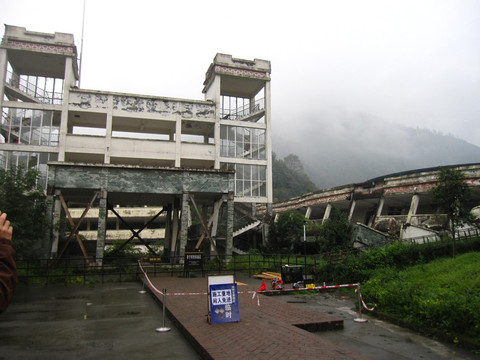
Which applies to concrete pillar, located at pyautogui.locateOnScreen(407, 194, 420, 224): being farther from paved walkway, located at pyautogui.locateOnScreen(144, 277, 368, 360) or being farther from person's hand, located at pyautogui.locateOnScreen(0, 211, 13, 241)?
person's hand, located at pyautogui.locateOnScreen(0, 211, 13, 241)

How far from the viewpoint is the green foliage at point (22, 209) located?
19578mm

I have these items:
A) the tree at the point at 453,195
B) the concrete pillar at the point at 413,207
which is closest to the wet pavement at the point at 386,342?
the tree at the point at 453,195

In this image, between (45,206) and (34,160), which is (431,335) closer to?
(45,206)

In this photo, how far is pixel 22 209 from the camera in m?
20.5

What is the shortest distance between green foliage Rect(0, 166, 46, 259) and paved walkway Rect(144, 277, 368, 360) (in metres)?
11.9

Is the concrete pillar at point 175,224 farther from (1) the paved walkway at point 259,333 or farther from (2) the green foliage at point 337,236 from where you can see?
(1) the paved walkway at point 259,333

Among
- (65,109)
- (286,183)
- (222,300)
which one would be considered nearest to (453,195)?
(222,300)

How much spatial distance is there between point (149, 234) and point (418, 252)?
39.4 metres

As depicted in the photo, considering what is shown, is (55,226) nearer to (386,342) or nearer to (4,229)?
(386,342)

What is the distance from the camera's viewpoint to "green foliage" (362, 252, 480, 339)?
26.9 feet

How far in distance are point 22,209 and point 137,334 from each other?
15.0m

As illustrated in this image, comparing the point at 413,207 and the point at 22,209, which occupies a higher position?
the point at 413,207

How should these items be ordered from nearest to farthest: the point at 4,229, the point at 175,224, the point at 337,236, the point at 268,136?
the point at 4,229 < the point at 175,224 < the point at 337,236 < the point at 268,136

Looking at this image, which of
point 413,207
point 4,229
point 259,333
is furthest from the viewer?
point 413,207
